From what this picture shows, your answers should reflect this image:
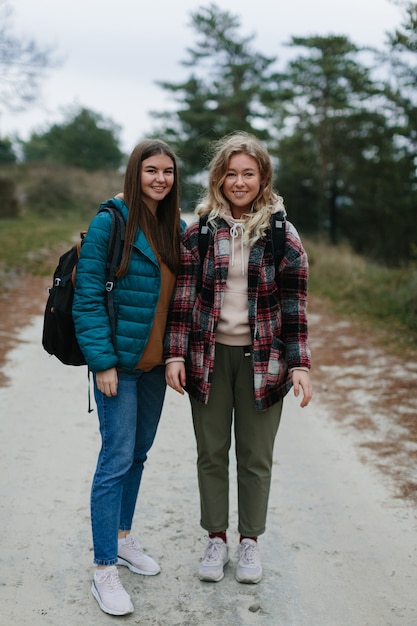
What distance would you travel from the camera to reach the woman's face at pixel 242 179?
2.67 meters

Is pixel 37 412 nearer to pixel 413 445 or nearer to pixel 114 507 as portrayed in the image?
pixel 114 507

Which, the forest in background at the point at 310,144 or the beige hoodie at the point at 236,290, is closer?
the beige hoodie at the point at 236,290

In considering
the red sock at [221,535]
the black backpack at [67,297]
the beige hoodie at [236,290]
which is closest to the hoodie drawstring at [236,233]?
the beige hoodie at [236,290]

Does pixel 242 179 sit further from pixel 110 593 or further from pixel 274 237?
pixel 110 593

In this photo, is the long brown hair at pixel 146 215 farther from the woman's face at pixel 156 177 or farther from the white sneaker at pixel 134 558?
the white sneaker at pixel 134 558

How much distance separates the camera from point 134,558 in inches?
112

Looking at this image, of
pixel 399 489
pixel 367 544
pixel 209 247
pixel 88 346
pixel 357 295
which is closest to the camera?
pixel 88 346

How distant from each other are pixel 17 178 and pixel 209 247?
25686 millimetres

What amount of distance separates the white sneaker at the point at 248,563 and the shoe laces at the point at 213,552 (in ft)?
0.32

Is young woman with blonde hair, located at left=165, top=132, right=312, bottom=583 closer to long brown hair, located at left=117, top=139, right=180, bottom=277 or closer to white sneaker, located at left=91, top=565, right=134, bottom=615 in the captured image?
long brown hair, located at left=117, top=139, right=180, bottom=277

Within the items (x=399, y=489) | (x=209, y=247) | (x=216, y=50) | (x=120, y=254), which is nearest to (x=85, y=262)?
(x=120, y=254)

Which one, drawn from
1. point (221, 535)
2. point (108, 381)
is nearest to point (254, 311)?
point (108, 381)

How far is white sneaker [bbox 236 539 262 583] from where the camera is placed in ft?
9.04

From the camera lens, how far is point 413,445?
14.6 ft
